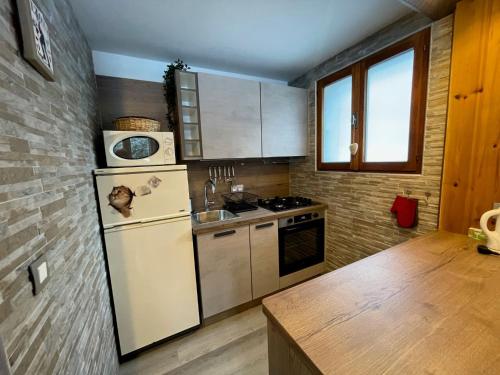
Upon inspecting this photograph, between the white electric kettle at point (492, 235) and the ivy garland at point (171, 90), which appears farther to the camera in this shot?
the ivy garland at point (171, 90)

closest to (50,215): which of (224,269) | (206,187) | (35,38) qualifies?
(35,38)

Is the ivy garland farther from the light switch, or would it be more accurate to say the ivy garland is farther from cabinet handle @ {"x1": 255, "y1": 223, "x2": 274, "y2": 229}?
the light switch

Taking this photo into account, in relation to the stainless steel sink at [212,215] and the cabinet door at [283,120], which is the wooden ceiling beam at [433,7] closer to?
the cabinet door at [283,120]

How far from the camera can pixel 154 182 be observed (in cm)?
147

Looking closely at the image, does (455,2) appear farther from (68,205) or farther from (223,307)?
(223,307)

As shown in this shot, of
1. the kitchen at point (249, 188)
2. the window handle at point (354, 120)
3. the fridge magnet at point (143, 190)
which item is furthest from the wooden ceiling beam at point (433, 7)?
the fridge magnet at point (143, 190)

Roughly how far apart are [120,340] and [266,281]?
123 cm

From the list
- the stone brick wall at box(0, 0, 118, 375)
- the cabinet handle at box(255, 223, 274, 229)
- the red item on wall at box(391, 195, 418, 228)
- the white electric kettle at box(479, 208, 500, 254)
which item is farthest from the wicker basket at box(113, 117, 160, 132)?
the white electric kettle at box(479, 208, 500, 254)

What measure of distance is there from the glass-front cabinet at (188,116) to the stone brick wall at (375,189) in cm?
129

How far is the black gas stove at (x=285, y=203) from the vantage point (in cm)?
210

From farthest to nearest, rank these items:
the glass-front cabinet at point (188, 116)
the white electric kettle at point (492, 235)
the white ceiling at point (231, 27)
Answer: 1. the glass-front cabinet at point (188, 116)
2. the white ceiling at point (231, 27)
3. the white electric kettle at point (492, 235)

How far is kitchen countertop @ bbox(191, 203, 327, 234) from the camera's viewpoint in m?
A: 1.66

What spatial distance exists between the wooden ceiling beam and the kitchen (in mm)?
14

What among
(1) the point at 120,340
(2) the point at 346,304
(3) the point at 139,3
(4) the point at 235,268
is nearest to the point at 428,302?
(2) the point at 346,304
